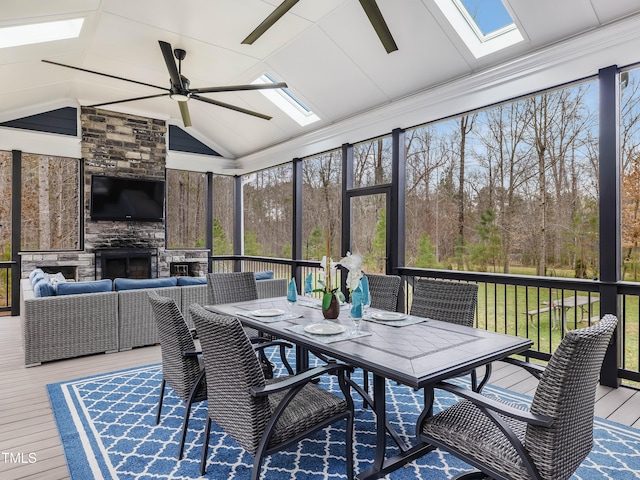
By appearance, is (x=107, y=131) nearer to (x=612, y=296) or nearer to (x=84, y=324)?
(x=84, y=324)

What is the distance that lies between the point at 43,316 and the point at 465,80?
5.14 m

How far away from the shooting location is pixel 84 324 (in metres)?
4.10

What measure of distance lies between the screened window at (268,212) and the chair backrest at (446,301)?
17.3ft

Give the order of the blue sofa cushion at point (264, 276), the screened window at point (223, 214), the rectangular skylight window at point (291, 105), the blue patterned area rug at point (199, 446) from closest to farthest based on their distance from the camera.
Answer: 1. the blue patterned area rug at point (199, 446)
2. the blue sofa cushion at point (264, 276)
3. the rectangular skylight window at point (291, 105)
4. the screened window at point (223, 214)

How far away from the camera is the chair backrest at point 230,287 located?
3.70m

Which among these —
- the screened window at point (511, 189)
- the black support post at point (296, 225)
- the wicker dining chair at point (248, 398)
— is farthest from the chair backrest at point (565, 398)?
the black support post at point (296, 225)

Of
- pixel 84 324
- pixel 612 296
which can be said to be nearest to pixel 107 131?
pixel 84 324

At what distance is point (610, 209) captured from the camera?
337 centimetres

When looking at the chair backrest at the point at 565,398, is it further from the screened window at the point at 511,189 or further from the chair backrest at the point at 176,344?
the screened window at the point at 511,189

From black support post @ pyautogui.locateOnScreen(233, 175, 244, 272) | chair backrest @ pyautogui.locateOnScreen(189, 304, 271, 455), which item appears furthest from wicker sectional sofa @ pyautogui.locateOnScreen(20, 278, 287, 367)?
black support post @ pyautogui.locateOnScreen(233, 175, 244, 272)

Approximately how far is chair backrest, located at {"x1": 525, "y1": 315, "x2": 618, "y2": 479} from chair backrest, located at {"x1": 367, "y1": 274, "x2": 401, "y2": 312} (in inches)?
73.5

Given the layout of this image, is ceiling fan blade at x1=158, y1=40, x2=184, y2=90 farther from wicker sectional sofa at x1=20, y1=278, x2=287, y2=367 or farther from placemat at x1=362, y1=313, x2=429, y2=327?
placemat at x1=362, y1=313, x2=429, y2=327

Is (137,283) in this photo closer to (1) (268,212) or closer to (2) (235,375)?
(2) (235,375)

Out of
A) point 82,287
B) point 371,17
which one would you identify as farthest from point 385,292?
point 82,287
